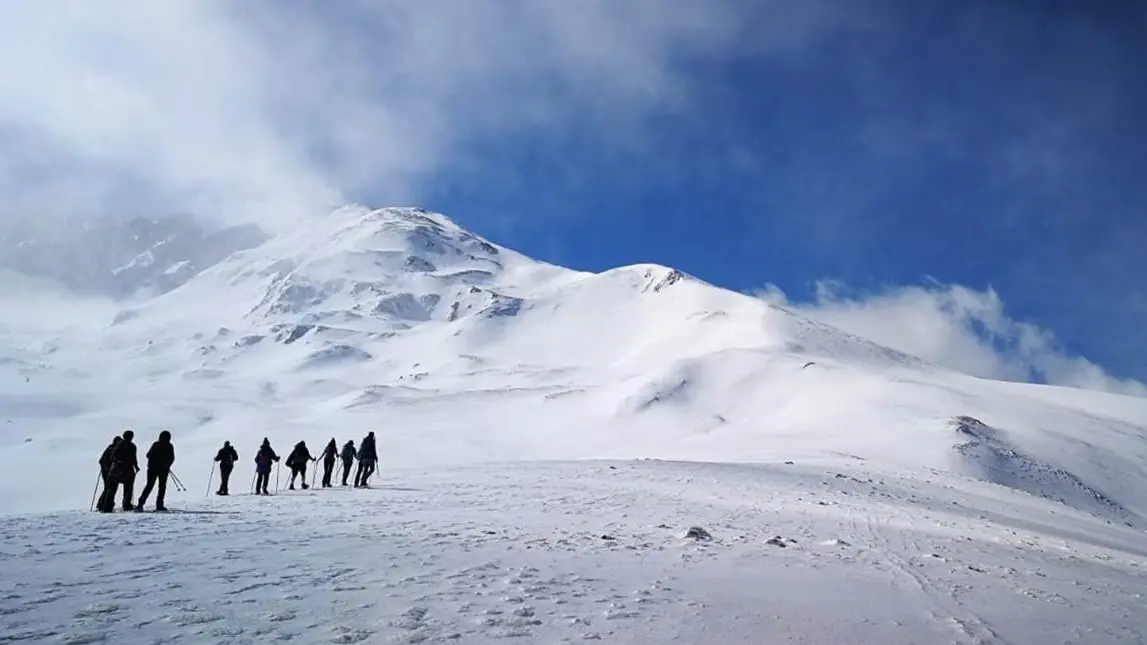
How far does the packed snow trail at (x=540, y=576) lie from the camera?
Answer: 323 inches

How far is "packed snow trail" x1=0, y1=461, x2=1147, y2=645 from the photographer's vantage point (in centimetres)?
820

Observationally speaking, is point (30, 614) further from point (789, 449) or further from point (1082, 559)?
point (789, 449)

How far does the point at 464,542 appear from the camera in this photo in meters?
13.7

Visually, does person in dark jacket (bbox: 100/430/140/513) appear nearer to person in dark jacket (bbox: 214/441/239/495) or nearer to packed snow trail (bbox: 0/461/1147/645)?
packed snow trail (bbox: 0/461/1147/645)

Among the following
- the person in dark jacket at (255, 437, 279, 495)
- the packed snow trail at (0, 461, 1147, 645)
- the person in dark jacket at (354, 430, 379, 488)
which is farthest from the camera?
the person in dark jacket at (354, 430, 379, 488)

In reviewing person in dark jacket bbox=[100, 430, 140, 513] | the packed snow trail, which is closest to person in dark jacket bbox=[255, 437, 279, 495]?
the packed snow trail

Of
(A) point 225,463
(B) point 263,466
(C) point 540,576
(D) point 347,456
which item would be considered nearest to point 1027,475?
(D) point 347,456

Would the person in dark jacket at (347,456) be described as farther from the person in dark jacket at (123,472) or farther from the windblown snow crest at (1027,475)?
the windblown snow crest at (1027,475)

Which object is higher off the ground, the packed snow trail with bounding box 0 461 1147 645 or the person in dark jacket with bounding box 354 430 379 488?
the person in dark jacket with bounding box 354 430 379 488

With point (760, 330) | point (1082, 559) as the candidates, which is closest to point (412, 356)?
point (760, 330)

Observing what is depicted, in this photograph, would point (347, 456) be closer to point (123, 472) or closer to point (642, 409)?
point (123, 472)

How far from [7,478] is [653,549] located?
75433 mm

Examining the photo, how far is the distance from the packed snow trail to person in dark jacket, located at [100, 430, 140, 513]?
1902 mm

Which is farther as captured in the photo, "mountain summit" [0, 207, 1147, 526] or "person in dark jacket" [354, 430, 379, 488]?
"mountain summit" [0, 207, 1147, 526]
